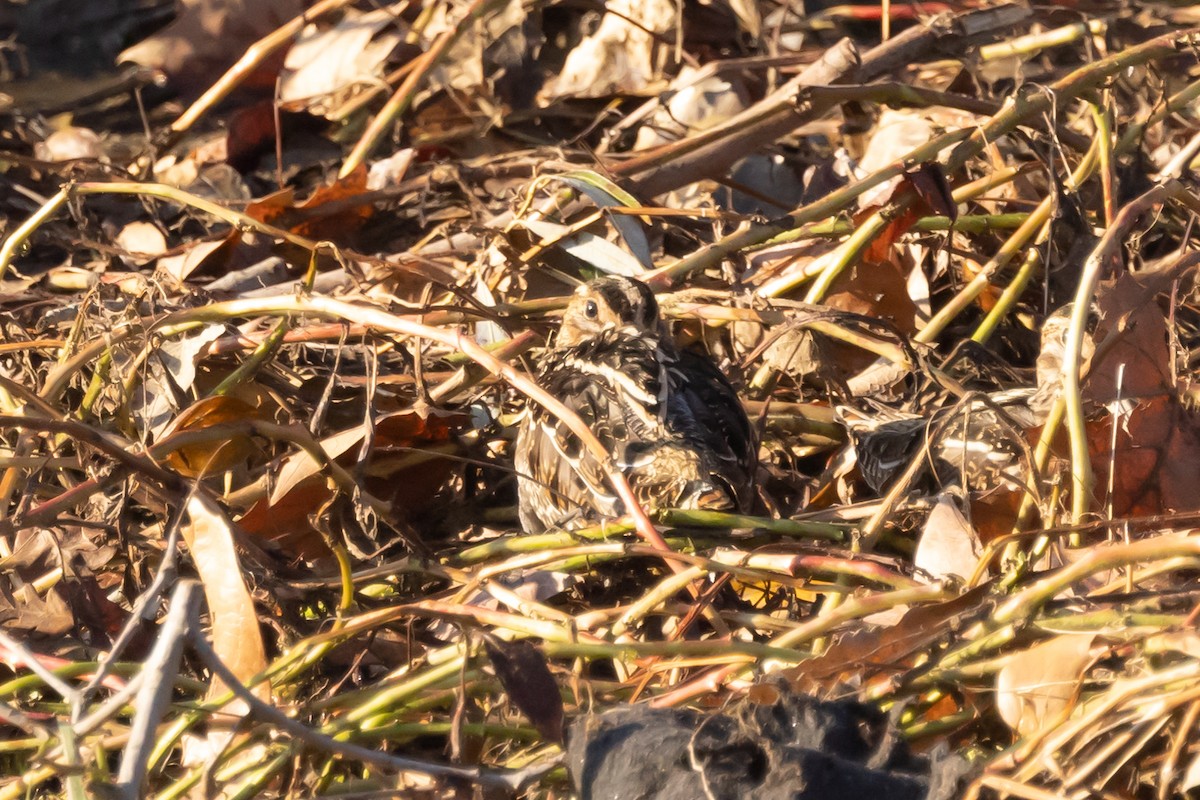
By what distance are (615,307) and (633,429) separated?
1.54 ft

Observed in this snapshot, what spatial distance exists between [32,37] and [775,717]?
6515 millimetres

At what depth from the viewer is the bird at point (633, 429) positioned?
3479 mm

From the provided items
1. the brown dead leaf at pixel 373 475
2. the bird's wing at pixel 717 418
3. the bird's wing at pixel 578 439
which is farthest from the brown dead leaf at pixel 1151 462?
the brown dead leaf at pixel 373 475

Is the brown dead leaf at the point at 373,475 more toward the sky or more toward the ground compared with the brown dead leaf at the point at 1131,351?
more toward the ground

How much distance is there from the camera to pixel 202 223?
5.65 m

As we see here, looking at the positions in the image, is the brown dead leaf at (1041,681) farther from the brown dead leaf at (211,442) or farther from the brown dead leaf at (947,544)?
the brown dead leaf at (211,442)

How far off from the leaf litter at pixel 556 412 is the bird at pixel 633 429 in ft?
0.46

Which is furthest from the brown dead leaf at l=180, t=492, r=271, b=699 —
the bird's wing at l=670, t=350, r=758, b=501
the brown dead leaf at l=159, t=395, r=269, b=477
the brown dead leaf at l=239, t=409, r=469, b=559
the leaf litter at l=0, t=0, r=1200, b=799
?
the bird's wing at l=670, t=350, r=758, b=501

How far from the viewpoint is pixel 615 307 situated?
4.02 metres

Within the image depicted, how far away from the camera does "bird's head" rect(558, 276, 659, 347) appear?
4023 millimetres

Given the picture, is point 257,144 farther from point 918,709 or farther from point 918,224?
point 918,709

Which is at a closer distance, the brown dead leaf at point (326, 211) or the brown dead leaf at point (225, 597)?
the brown dead leaf at point (225, 597)

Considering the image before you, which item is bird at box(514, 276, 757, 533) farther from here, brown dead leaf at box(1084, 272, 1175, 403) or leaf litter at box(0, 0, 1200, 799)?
brown dead leaf at box(1084, 272, 1175, 403)

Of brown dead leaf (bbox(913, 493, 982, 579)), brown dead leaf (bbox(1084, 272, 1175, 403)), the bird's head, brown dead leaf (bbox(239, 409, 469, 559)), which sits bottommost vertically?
brown dead leaf (bbox(239, 409, 469, 559))
